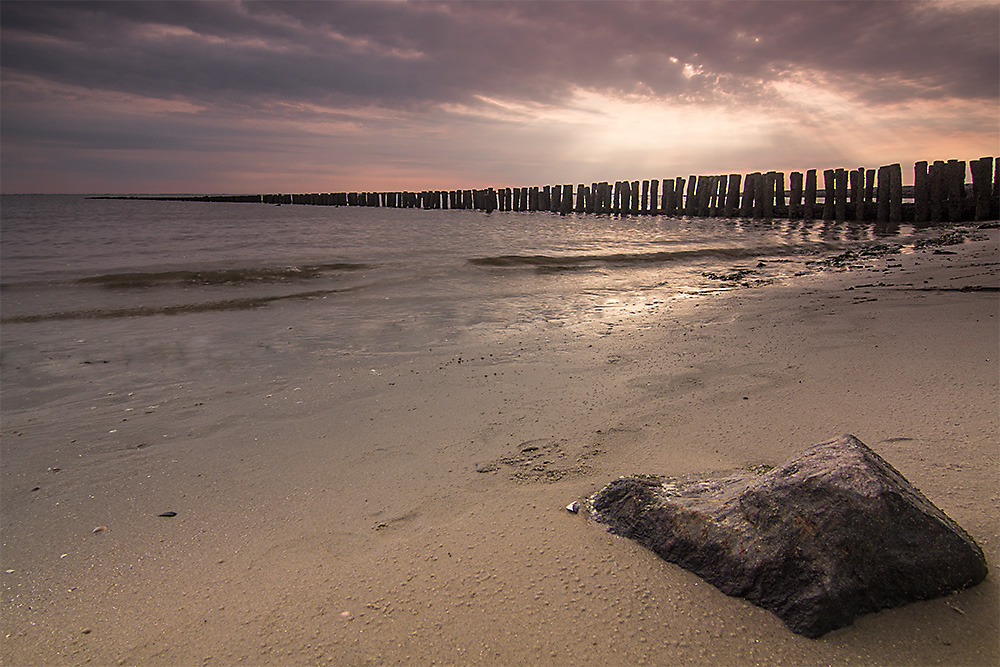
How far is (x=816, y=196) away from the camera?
21906 mm

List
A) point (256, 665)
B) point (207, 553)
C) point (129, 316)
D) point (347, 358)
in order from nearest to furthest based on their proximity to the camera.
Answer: point (256, 665)
point (207, 553)
point (347, 358)
point (129, 316)

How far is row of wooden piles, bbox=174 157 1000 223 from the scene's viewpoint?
15977 millimetres

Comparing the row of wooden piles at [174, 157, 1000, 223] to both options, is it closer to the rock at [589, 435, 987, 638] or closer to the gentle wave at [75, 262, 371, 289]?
the gentle wave at [75, 262, 371, 289]

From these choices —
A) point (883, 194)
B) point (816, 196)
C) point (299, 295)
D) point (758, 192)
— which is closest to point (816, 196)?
point (816, 196)

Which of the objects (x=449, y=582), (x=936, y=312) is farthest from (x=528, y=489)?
(x=936, y=312)

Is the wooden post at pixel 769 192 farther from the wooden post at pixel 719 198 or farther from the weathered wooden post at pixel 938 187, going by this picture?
the weathered wooden post at pixel 938 187

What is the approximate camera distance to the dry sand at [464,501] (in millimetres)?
1400

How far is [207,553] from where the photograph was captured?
1.88 m

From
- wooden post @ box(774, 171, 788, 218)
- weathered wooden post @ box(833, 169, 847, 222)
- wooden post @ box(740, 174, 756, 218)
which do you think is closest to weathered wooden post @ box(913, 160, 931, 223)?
weathered wooden post @ box(833, 169, 847, 222)

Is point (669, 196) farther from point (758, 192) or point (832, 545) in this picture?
point (832, 545)

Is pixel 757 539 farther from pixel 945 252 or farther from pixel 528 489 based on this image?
pixel 945 252

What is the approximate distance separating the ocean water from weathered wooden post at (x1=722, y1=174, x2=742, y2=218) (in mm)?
7790

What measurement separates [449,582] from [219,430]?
75.3 inches

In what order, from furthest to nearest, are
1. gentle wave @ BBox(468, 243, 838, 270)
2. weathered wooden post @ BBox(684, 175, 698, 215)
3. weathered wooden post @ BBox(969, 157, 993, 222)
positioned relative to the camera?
1. weathered wooden post @ BBox(684, 175, 698, 215)
2. weathered wooden post @ BBox(969, 157, 993, 222)
3. gentle wave @ BBox(468, 243, 838, 270)
